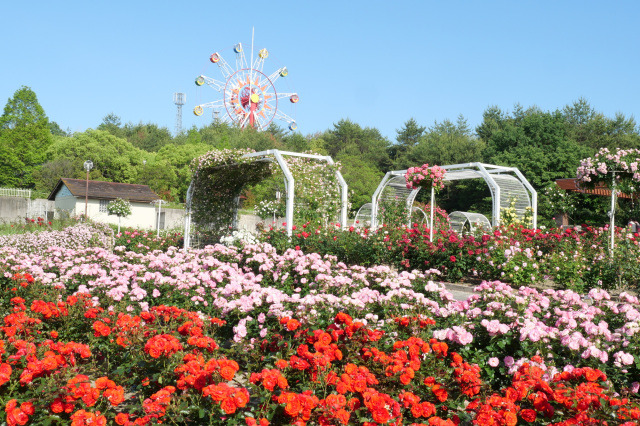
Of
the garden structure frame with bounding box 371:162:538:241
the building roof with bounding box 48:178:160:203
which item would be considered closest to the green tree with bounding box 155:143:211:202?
the building roof with bounding box 48:178:160:203

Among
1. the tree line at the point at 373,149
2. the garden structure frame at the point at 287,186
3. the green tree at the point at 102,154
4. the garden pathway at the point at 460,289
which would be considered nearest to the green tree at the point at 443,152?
the tree line at the point at 373,149

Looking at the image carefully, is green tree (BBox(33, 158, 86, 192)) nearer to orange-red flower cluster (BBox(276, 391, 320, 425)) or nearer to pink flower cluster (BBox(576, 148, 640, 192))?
pink flower cluster (BBox(576, 148, 640, 192))

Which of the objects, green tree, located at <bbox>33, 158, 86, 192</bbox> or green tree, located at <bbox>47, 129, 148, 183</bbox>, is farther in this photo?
green tree, located at <bbox>47, 129, 148, 183</bbox>

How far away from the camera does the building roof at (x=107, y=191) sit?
25234 mm

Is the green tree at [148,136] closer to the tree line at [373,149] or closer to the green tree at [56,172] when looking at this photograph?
the tree line at [373,149]

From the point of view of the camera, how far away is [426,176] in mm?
9031

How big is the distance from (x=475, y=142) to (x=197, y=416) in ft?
106

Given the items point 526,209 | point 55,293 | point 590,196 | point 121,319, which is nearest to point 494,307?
point 121,319

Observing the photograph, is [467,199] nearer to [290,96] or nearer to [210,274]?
[290,96]

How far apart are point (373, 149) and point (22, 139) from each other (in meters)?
22.7

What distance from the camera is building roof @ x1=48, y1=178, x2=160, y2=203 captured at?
82.8 ft

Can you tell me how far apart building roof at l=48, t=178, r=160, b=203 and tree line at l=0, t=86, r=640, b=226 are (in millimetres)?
5131

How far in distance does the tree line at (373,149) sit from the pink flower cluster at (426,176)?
17.5 metres

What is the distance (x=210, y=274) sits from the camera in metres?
4.66
